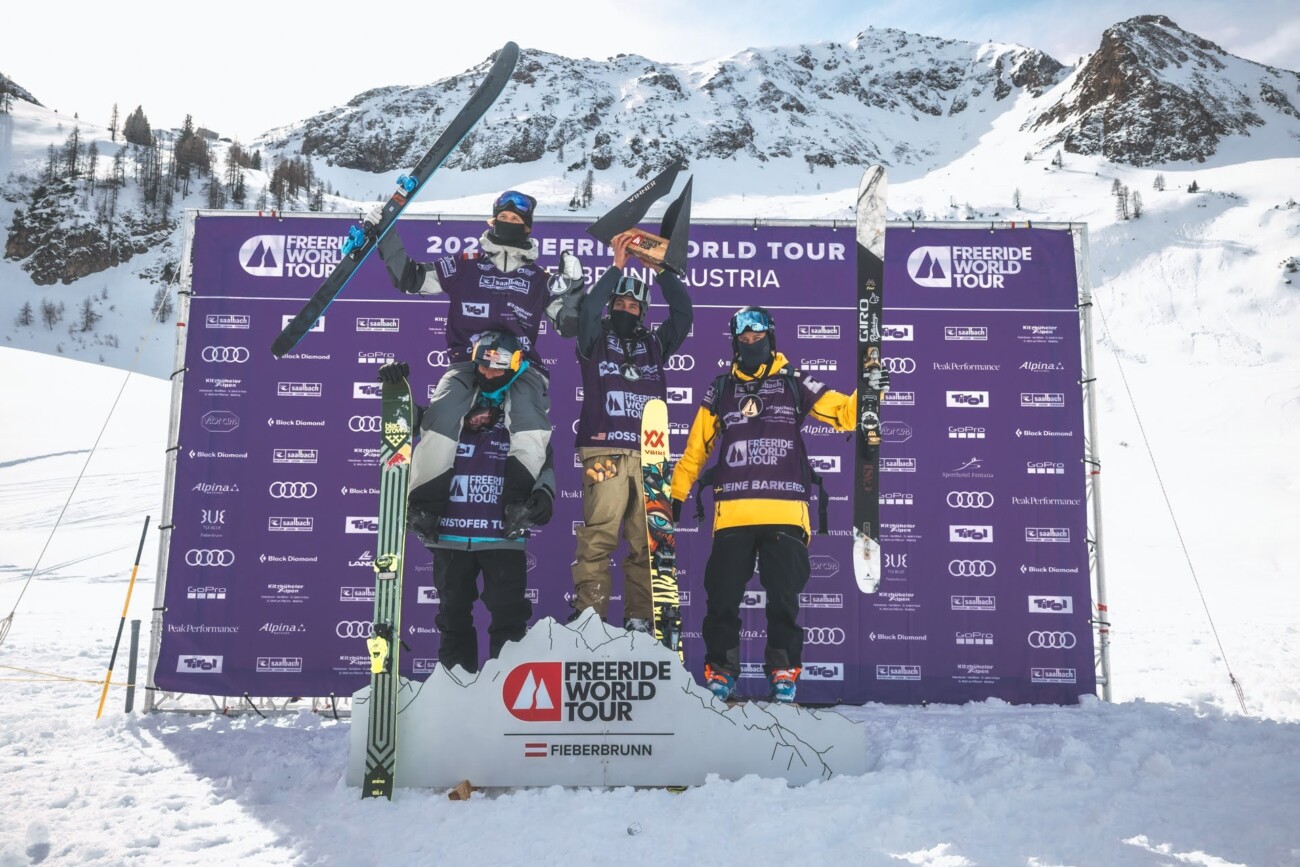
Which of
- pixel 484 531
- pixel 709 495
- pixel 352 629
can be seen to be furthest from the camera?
pixel 709 495

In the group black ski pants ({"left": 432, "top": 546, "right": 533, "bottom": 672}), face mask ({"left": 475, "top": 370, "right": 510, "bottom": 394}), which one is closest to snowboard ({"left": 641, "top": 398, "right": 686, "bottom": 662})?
black ski pants ({"left": 432, "top": 546, "right": 533, "bottom": 672})

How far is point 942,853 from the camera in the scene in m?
2.87

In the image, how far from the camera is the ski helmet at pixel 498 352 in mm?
3959

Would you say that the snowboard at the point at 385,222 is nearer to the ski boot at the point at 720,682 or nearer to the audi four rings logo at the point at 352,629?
the audi four rings logo at the point at 352,629

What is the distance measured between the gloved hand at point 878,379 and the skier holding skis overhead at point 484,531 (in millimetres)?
1874

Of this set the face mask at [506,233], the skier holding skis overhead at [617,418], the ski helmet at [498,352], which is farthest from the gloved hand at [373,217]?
the skier holding skis overhead at [617,418]

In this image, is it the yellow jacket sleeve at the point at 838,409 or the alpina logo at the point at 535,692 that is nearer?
the alpina logo at the point at 535,692

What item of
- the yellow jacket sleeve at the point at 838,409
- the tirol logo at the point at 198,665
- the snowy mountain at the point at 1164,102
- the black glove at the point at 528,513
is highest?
the snowy mountain at the point at 1164,102

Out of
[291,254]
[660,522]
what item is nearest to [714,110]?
[291,254]

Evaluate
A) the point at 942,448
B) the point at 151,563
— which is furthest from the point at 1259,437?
the point at 151,563

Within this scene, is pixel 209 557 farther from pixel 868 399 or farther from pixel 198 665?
pixel 868 399

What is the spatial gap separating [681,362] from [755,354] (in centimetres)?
127

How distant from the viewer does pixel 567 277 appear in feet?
14.0

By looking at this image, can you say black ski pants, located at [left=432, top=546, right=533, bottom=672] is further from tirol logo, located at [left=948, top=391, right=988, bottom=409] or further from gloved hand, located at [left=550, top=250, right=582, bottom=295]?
tirol logo, located at [left=948, top=391, right=988, bottom=409]
